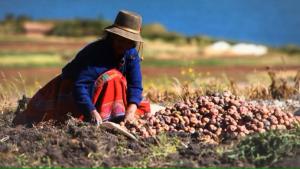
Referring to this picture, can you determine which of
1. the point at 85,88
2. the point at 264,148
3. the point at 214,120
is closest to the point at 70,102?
the point at 85,88

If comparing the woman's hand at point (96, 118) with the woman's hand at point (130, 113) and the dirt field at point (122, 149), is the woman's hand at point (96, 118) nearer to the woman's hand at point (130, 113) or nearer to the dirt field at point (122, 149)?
the dirt field at point (122, 149)

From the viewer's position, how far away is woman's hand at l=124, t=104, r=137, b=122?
657cm

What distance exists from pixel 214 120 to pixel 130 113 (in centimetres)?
77

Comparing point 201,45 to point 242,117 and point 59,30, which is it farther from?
point 242,117

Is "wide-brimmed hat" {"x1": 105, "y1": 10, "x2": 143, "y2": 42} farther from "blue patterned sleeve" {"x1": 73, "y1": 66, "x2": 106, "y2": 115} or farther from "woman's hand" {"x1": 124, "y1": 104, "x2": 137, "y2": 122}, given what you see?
"woman's hand" {"x1": 124, "y1": 104, "x2": 137, "y2": 122}

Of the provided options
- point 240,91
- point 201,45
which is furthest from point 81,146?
point 201,45

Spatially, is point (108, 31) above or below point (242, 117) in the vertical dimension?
above

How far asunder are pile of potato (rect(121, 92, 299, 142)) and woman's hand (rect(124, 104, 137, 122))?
0.09 metres

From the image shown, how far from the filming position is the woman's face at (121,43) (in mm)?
6527

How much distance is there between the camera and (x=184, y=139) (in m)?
6.07

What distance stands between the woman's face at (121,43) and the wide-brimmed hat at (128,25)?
68 millimetres

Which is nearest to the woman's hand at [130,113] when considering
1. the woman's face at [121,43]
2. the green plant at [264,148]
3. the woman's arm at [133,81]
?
the woman's arm at [133,81]

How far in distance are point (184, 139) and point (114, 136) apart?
579mm

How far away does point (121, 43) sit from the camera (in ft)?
21.5
